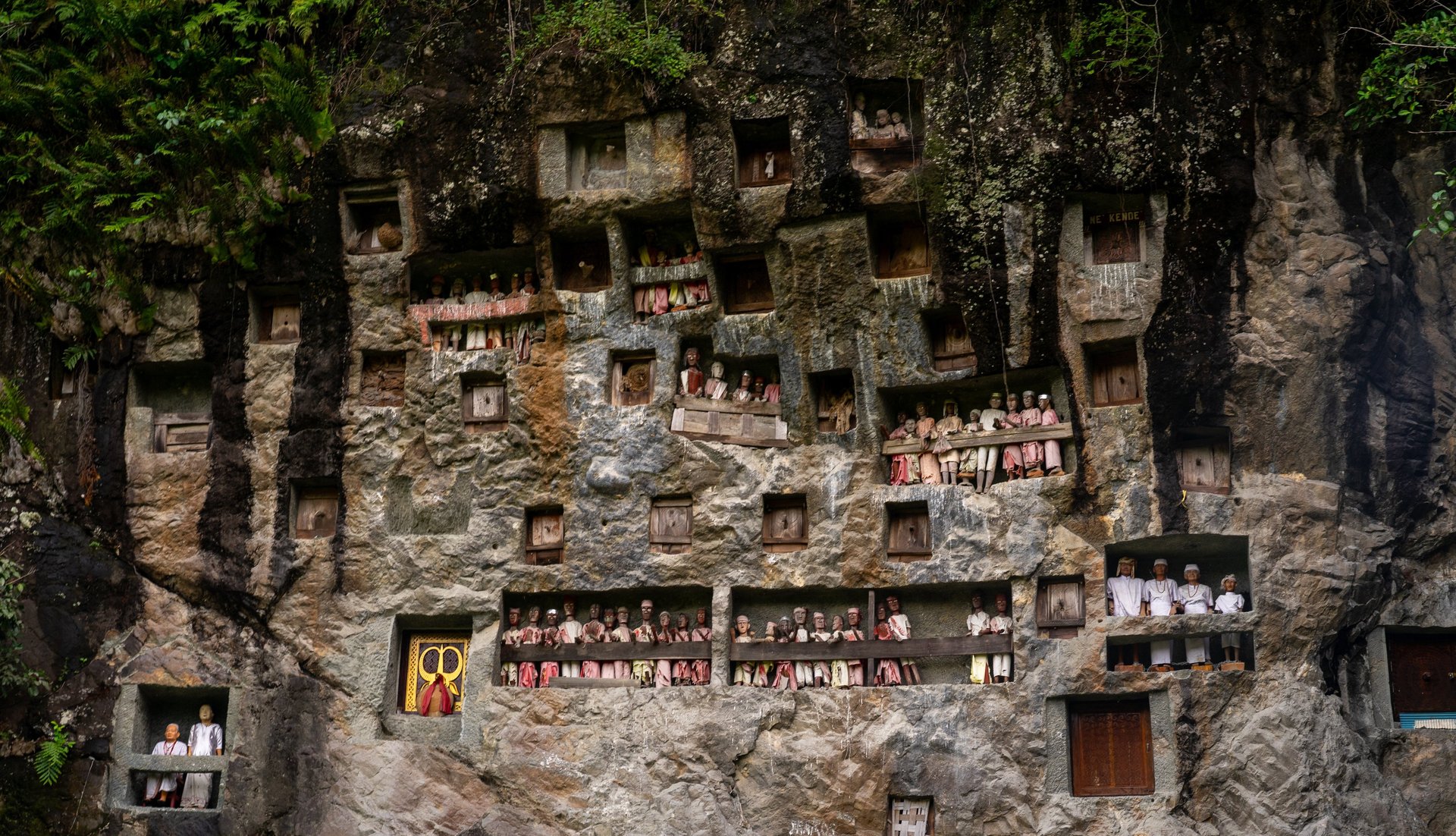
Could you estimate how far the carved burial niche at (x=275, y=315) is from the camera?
19.9 meters

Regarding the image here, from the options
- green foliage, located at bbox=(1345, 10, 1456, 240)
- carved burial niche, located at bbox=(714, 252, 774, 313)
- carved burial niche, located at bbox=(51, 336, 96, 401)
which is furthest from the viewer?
carved burial niche, located at bbox=(51, 336, 96, 401)

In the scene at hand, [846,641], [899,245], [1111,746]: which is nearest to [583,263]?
[899,245]

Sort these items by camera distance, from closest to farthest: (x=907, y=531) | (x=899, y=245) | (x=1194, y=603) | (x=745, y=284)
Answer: (x=1194, y=603) → (x=907, y=531) → (x=899, y=245) → (x=745, y=284)

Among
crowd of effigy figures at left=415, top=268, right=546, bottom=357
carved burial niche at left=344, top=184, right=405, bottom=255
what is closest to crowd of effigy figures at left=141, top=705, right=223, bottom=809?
crowd of effigy figures at left=415, top=268, right=546, bottom=357

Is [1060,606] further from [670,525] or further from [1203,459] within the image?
[670,525]

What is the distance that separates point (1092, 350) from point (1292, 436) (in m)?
2.46

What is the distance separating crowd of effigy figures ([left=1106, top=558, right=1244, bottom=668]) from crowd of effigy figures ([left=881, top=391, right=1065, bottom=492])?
149 centimetres

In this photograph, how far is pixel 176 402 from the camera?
20156mm

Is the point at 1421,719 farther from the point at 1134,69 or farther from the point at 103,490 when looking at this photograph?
the point at 103,490

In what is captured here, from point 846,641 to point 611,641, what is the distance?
9.46ft

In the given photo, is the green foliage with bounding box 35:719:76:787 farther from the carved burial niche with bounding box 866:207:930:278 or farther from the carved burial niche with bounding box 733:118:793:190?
the carved burial niche with bounding box 866:207:930:278

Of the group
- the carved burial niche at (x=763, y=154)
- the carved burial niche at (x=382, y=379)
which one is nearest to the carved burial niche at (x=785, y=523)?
the carved burial niche at (x=763, y=154)

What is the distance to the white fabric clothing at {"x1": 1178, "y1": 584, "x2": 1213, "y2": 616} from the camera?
1708 centimetres

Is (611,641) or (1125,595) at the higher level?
(1125,595)
